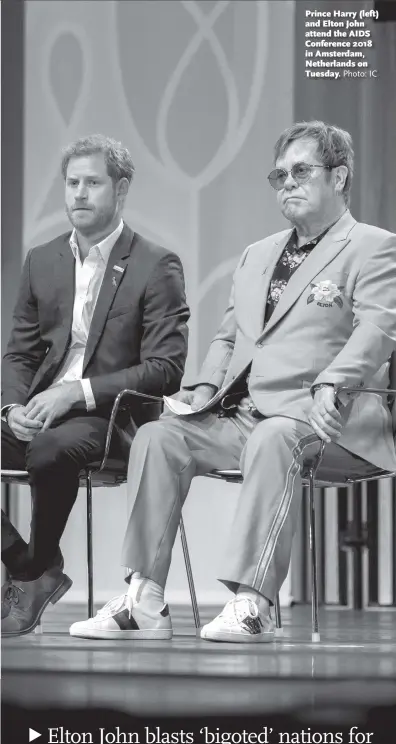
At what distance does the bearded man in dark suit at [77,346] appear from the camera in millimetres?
2869

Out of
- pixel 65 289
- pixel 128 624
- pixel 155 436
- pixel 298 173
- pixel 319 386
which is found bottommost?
pixel 128 624

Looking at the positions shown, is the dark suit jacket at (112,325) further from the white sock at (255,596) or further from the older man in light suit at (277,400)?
the white sock at (255,596)

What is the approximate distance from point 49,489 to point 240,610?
65 cm

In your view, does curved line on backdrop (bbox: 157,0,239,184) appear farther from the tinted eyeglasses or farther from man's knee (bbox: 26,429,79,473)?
man's knee (bbox: 26,429,79,473)

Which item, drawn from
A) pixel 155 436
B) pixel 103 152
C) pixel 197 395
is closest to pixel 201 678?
pixel 155 436

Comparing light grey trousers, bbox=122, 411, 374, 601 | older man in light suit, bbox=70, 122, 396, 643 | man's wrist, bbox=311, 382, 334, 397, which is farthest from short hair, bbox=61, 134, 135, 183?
man's wrist, bbox=311, 382, 334, 397

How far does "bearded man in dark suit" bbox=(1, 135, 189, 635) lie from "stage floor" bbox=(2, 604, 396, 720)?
0.49 metres

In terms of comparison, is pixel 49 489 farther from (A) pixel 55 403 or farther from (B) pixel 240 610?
(B) pixel 240 610

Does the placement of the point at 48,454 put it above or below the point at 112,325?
below

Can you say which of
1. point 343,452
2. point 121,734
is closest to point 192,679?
point 121,734

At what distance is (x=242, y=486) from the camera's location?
2.54 meters

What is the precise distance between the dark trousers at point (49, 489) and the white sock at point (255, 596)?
584mm

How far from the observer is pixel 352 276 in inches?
113

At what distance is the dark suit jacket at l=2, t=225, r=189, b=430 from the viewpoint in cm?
308
